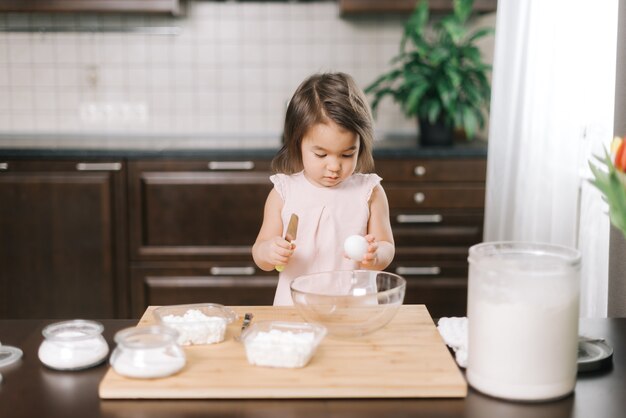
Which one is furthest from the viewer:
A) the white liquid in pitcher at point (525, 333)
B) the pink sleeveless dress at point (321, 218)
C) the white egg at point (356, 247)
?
the pink sleeveless dress at point (321, 218)

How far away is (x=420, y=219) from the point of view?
10.9 feet

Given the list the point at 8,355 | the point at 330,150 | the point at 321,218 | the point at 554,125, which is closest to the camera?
the point at 8,355

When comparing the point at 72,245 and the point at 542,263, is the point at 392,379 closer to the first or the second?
the point at 542,263

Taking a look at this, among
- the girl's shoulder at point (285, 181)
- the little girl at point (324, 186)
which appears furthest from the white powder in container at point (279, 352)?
the girl's shoulder at point (285, 181)

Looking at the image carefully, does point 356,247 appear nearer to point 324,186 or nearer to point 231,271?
point 324,186

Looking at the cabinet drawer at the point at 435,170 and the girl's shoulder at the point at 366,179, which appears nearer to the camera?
the girl's shoulder at the point at 366,179

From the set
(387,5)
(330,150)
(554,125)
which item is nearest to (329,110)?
(330,150)

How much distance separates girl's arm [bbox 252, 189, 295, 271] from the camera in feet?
5.09

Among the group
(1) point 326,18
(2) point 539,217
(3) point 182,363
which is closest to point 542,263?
(3) point 182,363

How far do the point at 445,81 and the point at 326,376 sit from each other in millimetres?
→ 2362

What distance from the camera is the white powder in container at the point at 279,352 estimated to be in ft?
3.89

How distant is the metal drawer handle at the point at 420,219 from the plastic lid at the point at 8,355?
85.8 inches

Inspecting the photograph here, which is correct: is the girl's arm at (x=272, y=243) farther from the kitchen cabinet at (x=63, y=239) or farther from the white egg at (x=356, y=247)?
the kitchen cabinet at (x=63, y=239)

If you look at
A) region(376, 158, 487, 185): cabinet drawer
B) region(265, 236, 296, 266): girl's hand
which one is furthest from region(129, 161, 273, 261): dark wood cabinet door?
region(265, 236, 296, 266): girl's hand
